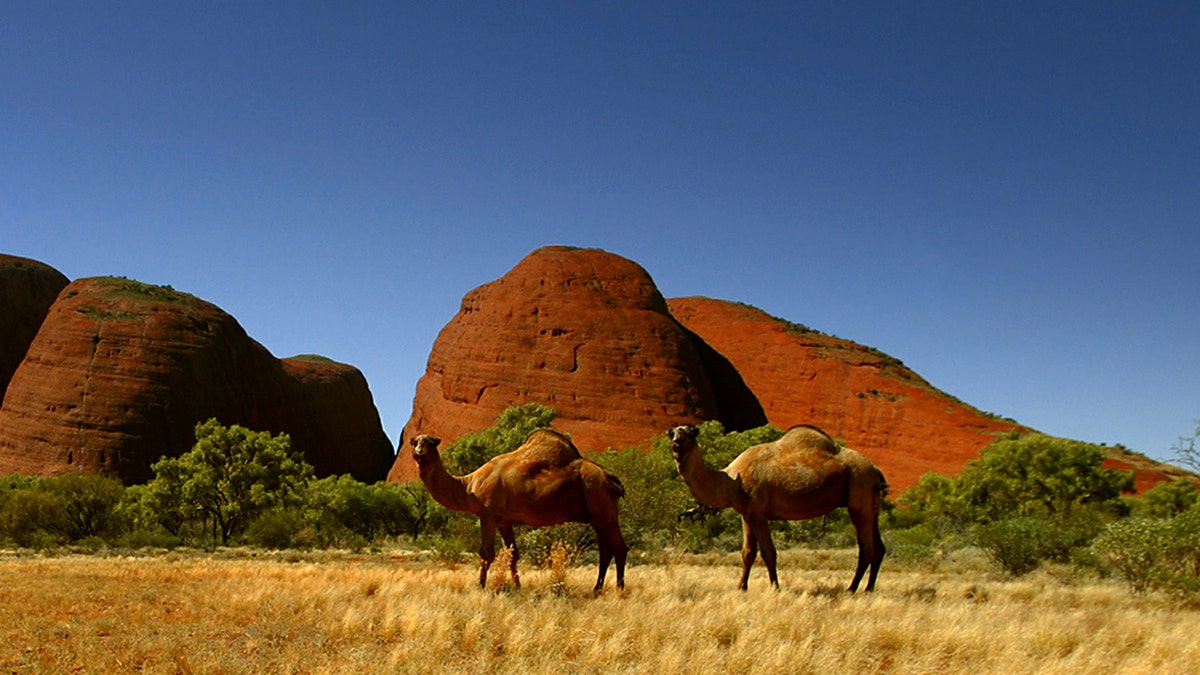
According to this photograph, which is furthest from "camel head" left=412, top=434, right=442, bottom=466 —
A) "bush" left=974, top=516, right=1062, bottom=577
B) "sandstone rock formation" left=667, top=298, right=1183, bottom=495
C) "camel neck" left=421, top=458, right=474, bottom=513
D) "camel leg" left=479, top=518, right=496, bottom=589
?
"sandstone rock formation" left=667, top=298, right=1183, bottom=495

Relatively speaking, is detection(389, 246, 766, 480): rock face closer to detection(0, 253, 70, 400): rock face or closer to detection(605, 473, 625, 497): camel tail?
detection(0, 253, 70, 400): rock face

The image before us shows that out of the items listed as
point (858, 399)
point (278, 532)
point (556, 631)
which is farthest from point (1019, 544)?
point (858, 399)

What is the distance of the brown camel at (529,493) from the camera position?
31.3ft

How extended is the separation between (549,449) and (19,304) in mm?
76346

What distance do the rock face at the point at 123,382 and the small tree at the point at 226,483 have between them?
23.6m

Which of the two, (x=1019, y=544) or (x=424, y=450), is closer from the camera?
(x=424, y=450)

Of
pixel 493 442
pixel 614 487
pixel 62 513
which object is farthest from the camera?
pixel 493 442

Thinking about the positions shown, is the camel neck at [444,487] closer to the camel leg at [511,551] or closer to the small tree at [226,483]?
the camel leg at [511,551]

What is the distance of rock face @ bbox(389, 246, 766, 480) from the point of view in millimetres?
60312

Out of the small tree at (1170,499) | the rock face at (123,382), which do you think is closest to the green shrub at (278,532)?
the rock face at (123,382)

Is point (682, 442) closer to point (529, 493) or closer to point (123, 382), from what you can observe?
point (529, 493)

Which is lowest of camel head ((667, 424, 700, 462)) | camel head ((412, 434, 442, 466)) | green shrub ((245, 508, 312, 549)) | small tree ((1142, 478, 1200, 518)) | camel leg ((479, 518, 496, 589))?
green shrub ((245, 508, 312, 549))

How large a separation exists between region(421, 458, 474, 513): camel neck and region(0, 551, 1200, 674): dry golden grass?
106 centimetres

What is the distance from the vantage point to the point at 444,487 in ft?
31.6
